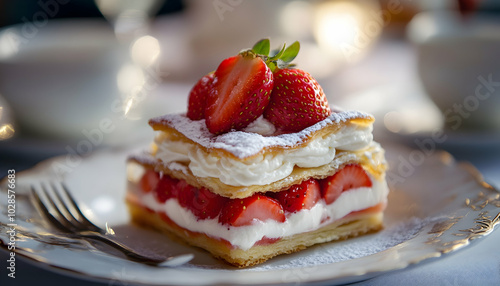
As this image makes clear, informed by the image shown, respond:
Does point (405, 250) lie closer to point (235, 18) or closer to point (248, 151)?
point (248, 151)

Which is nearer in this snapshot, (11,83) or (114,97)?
(11,83)

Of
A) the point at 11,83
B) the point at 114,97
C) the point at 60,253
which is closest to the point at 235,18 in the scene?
the point at 114,97

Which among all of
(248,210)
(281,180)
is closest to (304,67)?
(281,180)

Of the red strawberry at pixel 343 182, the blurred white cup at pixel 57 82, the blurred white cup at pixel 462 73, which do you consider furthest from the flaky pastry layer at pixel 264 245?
the blurred white cup at pixel 462 73

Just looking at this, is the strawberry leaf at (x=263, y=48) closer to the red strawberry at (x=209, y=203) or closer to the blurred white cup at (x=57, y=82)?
the red strawberry at (x=209, y=203)

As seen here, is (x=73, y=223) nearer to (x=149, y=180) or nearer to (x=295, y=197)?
(x=149, y=180)
